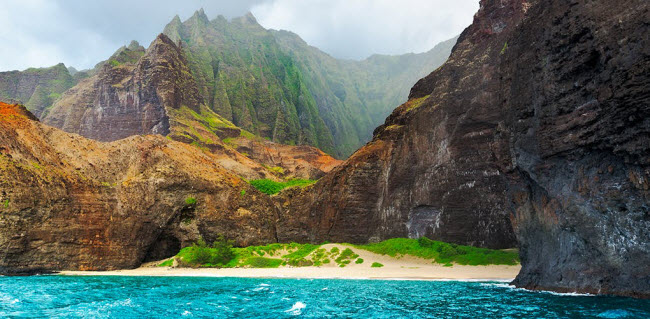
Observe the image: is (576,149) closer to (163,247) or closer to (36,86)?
(163,247)

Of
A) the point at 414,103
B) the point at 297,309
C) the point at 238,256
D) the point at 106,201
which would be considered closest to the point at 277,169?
the point at 414,103

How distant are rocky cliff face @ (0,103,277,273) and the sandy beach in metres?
3.42

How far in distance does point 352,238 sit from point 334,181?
9.02 meters

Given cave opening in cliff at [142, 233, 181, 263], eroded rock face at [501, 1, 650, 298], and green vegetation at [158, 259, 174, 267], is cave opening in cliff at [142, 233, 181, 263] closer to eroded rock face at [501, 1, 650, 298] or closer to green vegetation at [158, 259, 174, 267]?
green vegetation at [158, 259, 174, 267]

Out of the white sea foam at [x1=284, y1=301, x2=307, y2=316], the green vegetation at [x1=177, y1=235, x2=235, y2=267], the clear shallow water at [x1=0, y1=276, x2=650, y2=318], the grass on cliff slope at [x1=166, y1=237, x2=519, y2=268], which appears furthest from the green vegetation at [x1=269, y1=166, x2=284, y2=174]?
the white sea foam at [x1=284, y1=301, x2=307, y2=316]

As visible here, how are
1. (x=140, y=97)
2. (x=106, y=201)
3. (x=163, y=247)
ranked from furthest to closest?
1. (x=140, y=97)
2. (x=163, y=247)
3. (x=106, y=201)

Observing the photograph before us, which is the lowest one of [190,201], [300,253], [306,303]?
[306,303]

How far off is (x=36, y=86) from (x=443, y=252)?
8298 inches

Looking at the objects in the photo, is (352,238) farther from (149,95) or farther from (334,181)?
(149,95)

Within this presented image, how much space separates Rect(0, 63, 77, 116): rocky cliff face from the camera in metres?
172

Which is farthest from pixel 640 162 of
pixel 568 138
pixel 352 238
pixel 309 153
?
pixel 309 153

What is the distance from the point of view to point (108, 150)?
5225 centimetres

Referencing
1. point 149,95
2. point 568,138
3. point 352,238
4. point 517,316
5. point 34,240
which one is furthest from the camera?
point 149,95

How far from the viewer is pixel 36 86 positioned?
595 feet
